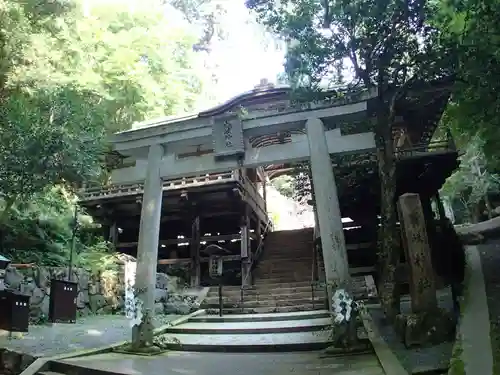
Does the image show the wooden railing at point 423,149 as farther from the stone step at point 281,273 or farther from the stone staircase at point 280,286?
the stone step at point 281,273

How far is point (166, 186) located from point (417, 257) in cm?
1168

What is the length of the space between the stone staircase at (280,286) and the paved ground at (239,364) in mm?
5021

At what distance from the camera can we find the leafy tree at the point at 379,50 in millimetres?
8141

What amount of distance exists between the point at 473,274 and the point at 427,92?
5.36m

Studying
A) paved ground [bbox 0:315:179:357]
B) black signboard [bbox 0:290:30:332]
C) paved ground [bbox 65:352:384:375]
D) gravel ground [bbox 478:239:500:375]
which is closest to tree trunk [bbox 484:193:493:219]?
gravel ground [bbox 478:239:500:375]

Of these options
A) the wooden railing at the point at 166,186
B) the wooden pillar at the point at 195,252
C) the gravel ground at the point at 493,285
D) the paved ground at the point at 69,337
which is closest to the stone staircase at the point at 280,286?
the wooden pillar at the point at 195,252

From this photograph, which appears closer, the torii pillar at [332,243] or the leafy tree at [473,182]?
the torii pillar at [332,243]

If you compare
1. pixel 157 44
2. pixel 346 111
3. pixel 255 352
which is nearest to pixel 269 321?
pixel 255 352

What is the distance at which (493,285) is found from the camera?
27.1 feet

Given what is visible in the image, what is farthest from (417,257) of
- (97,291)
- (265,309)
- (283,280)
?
(97,291)

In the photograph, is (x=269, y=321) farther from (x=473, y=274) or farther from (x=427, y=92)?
(x=427, y=92)

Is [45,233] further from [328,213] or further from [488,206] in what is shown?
[488,206]

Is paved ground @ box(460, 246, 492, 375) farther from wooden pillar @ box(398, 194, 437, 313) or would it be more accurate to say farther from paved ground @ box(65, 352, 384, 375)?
paved ground @ box(65, 352, 384, 375)

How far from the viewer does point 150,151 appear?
9.10 m
